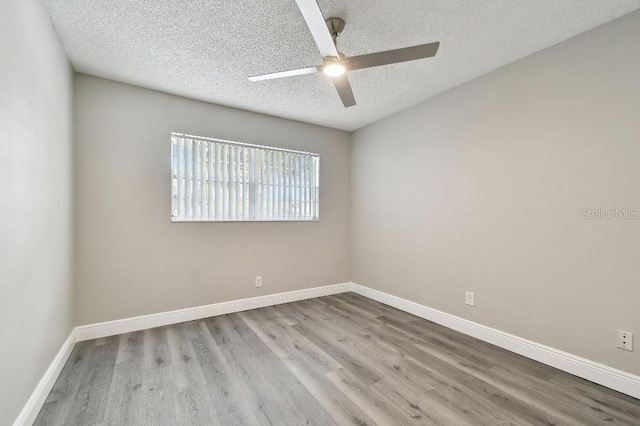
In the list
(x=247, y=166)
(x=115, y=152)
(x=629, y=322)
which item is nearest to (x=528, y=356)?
(x=629, y=322)

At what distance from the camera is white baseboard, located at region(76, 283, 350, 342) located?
2.66 m

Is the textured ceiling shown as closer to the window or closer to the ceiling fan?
the ceiling fan

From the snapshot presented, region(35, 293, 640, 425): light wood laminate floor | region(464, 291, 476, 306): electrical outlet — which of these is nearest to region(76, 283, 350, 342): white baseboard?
region(35, 293, 640, 425): light wood laminate floor

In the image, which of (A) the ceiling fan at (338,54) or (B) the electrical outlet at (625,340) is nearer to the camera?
(A) the ceiling fan at (338,54)

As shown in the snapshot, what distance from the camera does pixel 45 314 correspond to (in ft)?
6.01

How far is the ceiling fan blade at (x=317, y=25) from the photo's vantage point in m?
1.35

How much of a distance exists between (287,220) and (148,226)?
1.62 metres

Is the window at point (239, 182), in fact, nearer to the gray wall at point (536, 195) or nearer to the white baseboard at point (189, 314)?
the white baseboard at point (189, 314)

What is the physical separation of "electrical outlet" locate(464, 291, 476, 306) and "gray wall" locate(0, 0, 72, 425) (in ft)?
10.8

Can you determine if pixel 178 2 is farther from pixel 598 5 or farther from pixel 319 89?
pixel 598 5

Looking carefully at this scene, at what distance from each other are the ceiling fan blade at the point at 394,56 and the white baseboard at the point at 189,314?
2876 millimetres

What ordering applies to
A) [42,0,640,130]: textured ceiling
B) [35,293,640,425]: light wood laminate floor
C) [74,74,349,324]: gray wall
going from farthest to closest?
[74,74,349,324]: gray wall, [42,0,640,130]: textured ceiling, [35,293,640,425]: light wood laminate floor

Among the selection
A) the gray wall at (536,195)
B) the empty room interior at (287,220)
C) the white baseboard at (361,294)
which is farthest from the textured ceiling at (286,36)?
the white baseboard at (361,294)

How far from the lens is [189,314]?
3.10 metres
